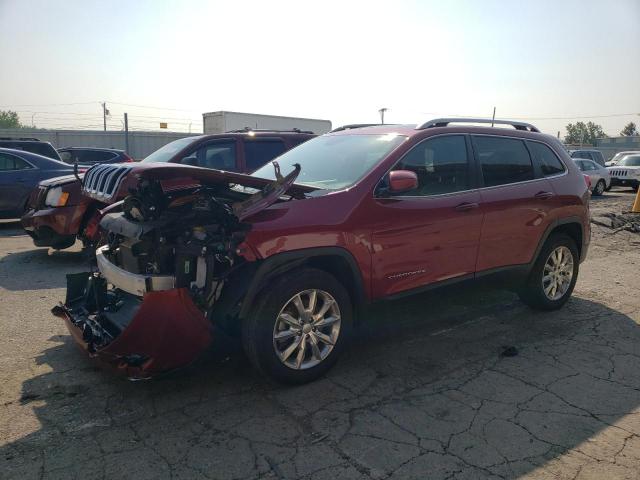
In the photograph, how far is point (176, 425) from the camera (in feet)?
10.3

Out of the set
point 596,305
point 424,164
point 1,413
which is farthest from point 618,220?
point 1,413

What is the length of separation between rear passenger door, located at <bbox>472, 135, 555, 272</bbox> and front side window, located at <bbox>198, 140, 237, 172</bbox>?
163 inches

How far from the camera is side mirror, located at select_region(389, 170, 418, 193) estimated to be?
377 centimetres

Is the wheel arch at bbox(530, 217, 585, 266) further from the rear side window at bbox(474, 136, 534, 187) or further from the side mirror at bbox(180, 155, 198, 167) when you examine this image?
the side mirror at bbox(180, 155, 198, 167)

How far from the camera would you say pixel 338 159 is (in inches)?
173

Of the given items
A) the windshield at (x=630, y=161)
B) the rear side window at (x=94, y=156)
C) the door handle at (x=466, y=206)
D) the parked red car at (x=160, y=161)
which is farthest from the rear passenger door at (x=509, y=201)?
the windshield at (x=630, y=161)

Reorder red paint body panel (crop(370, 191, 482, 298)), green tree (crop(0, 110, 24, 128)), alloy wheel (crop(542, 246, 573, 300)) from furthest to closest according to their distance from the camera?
green tree (crop(0, 110, 24, 128)) → alloy wheel (crop(542, 246, 573, 300)) → red paint body panel (crop(370, 191, 482, 298))

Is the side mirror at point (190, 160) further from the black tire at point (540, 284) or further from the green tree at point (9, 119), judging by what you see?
the green tree at point (9, 119)

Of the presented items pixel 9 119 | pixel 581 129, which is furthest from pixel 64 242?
pixel 581 129

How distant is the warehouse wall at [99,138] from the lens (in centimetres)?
2767

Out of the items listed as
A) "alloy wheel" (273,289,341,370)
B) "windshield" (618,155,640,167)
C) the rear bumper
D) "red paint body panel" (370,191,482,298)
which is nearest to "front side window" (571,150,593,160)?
"windshield" (618,155,640,167)

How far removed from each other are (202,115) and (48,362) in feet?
63.6

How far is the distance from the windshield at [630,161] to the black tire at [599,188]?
7.67ft

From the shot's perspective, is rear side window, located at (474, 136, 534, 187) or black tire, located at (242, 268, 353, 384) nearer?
black tire, located at (242, 268, 353, 384)
